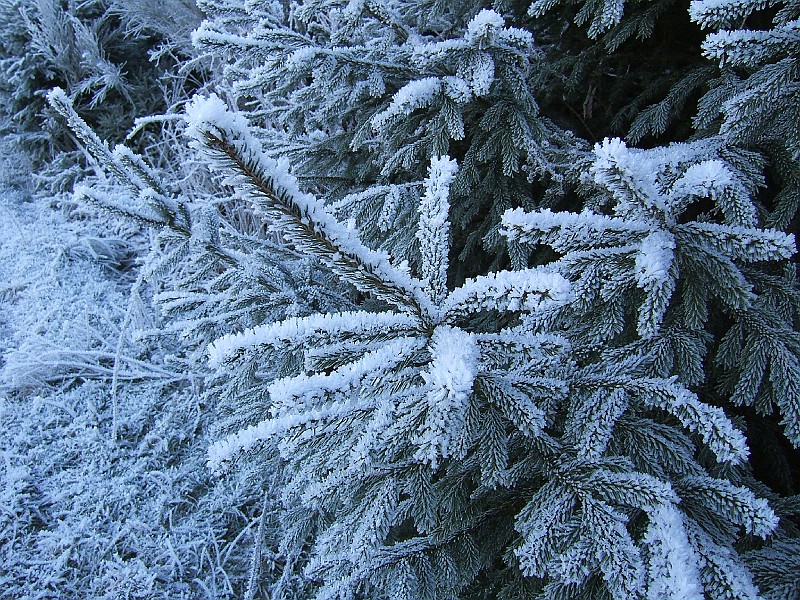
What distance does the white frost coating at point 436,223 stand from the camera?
800mm

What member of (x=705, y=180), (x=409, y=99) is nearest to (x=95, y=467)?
(x=409, y=99)

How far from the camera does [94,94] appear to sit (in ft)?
16.9

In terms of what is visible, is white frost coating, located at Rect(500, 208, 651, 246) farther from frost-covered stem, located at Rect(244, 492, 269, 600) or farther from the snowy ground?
the snowy ground

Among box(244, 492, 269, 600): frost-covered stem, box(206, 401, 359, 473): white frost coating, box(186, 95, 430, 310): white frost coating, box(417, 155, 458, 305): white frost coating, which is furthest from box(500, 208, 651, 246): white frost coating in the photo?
box(244, 492, 269, 600): frost-covered stem

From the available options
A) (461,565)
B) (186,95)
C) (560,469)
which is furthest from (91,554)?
(186,95)

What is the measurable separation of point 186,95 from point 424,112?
13.5 ft

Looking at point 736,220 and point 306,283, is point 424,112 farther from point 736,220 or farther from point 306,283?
point 736,220

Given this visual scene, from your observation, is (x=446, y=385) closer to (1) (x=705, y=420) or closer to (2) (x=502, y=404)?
(2) (x=502, y=404)

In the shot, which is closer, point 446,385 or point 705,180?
point 446,385

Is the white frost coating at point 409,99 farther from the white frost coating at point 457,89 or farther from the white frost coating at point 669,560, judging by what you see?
the white frost coating at point 669,560

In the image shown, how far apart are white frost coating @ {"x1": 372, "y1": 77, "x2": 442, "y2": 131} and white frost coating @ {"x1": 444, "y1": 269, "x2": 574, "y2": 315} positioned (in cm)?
96

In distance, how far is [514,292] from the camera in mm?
713

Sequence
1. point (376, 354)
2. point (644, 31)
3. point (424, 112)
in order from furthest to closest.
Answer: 1. point (424, 112)
2. point (644, 31)
3. point (376, 354)

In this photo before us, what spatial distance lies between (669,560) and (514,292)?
0.52 meters
